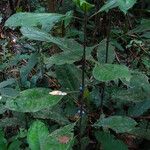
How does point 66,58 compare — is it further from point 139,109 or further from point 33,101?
point 139,109

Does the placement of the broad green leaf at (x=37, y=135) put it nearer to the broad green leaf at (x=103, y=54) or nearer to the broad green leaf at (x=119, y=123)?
the broad green leaf at (x=119, y=123)

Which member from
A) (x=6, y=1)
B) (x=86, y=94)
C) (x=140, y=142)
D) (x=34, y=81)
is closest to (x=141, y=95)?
(x=86, y=94)

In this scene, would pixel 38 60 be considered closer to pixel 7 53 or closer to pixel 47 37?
pixel 47 37

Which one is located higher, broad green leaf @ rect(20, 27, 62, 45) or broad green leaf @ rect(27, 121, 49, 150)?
broad green leaf @ rect(20, 27, 62, 45)

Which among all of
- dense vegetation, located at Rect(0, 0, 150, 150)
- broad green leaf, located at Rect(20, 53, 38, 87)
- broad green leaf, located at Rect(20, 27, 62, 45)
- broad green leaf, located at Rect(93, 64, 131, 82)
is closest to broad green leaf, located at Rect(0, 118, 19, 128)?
dense vegetation, located at Rect(0, 0, 150, 150)

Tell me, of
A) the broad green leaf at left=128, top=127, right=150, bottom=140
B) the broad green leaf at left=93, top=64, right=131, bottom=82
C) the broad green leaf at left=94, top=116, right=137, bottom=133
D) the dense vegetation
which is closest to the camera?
the broad green leaf at left=93, top=64, right=131, bottom=82

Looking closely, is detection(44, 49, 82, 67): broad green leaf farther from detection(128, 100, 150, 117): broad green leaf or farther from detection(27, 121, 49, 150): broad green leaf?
detection(128, 100, 150, 117): broad green leaf
